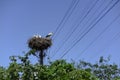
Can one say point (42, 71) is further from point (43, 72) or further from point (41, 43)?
point (41, 43)

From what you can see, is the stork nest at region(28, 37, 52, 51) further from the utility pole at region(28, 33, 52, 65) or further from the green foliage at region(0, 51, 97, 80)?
the green foliage at region(0, 51, 97, 80)

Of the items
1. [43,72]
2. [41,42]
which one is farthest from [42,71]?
[41,42]

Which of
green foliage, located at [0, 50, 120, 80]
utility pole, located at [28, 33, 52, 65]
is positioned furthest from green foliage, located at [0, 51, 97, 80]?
utility pole, located at [28, 33, 52, 65]

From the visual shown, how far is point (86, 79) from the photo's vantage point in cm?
1697

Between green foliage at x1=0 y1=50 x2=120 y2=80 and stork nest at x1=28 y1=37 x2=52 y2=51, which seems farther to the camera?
stork nest at x1=28 y1=37 x2=52 y2=51

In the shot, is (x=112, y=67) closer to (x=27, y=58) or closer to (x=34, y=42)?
(x=34, y=42)

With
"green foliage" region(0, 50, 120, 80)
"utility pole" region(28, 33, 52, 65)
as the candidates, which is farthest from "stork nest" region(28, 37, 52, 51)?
"green foliage" region(0, 50, 120, 80)

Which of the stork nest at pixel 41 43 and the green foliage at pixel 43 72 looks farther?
the stork nest at pixel 41 43

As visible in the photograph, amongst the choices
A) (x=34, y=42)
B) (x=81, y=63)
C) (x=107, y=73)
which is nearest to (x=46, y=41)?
(x=34, y=42)

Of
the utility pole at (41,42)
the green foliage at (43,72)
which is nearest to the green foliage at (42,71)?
the green foliage at (43,72)

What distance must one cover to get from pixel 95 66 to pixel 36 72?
1392cm

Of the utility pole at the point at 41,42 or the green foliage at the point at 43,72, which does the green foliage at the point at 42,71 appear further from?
the utility pole at the point at 41,42

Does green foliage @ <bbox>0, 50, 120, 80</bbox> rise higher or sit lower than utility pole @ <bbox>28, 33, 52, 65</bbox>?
lower

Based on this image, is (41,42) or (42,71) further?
(41,42)
